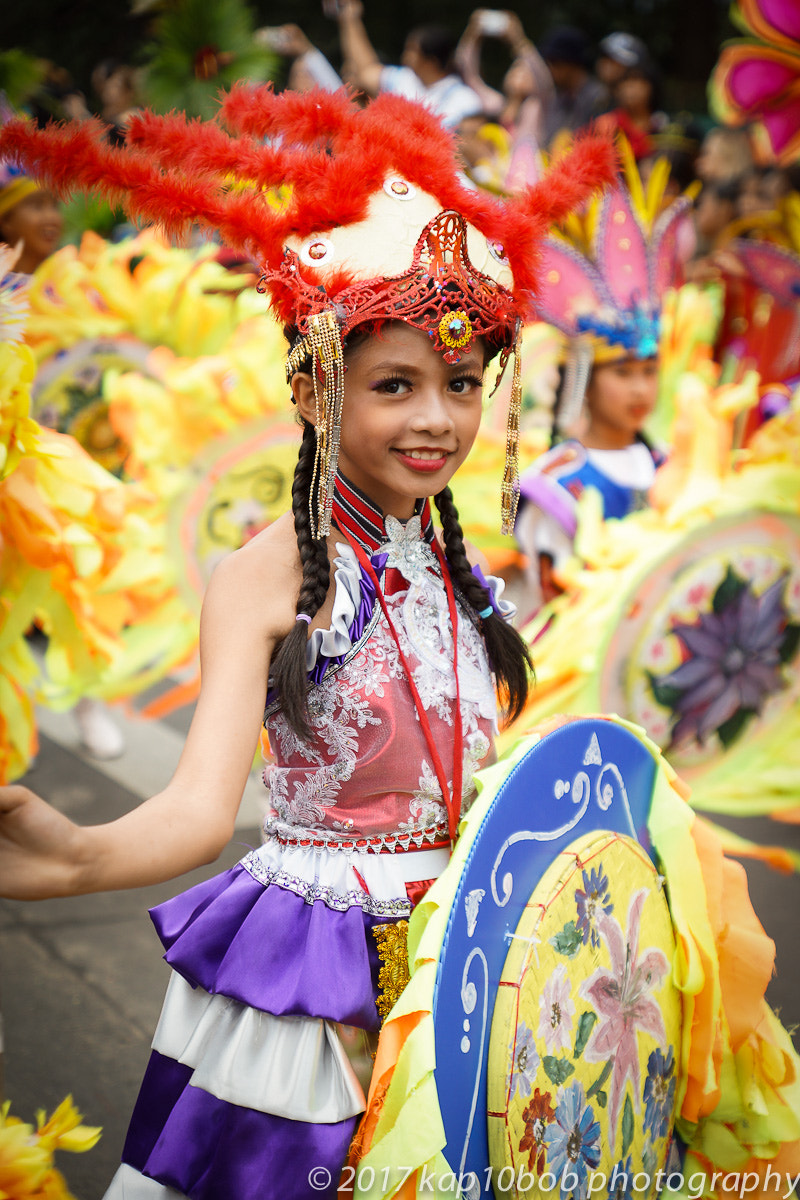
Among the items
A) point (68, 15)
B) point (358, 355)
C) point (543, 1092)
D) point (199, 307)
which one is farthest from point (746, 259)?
point (543, 1092)

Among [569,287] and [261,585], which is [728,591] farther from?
[261,585]

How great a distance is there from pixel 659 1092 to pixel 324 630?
772mm

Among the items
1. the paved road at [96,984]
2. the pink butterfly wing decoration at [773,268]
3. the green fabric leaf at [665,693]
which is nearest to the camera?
the paved road at [96,984]

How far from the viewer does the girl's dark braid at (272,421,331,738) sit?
1.32 m

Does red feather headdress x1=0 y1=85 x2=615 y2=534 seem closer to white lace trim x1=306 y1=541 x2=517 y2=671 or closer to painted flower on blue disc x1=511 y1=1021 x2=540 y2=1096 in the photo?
white lace trim x1=306 y1=541 x2=517 y2=671

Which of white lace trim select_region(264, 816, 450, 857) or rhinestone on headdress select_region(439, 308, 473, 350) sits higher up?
rhinestone on headdress select_region(439, 308, 473, 350)

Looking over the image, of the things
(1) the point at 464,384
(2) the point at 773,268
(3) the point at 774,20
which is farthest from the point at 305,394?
(3) the point at 774,20

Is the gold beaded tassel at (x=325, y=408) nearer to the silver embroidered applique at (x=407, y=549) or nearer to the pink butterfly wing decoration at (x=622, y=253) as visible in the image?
the silver embroidered applique at (x=407, y=549)

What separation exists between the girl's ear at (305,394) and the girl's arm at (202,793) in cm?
16

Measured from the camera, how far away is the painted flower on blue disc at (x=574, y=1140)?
51.7 inches

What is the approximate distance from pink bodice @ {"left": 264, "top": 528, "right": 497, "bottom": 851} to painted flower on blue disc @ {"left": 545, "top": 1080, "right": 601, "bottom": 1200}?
13.8 inches

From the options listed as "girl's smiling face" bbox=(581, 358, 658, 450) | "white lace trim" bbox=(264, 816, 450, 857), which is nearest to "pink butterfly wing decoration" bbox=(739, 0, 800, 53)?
"girl's smiling face" bbox=(581, 358, 658, 450)

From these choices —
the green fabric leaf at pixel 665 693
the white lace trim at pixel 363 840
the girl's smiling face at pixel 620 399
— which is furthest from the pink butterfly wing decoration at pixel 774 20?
the white lace trim at pixel 363 840

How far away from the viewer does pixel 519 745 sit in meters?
1.38
